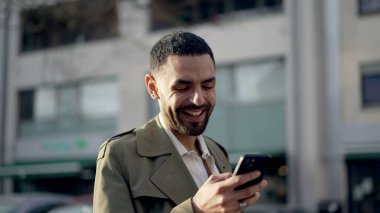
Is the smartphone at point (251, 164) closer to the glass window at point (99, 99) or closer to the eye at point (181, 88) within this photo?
the eye at point (181, 88)

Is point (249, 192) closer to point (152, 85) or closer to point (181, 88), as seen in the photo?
point (181, 88)

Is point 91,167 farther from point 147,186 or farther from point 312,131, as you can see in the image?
point 147,186

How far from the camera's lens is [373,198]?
59.2 ft

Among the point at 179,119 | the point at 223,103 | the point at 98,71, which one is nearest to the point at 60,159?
the point at 98,71

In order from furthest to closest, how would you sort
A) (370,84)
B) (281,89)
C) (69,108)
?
(69,108) < (281,89) < (370,84)

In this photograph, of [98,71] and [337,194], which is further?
[98,71]

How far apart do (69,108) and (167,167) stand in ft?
71.9

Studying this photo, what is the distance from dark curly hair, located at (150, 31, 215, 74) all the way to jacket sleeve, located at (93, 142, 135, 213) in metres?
0.31

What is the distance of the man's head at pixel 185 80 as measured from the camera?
7.02 feet

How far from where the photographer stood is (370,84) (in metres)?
18.4

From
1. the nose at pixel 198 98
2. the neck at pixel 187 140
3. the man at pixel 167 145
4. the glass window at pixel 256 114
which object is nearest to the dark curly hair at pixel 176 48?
the man at pixel 167 145

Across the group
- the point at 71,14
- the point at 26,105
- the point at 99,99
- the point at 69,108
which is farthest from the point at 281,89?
the point at 26,105

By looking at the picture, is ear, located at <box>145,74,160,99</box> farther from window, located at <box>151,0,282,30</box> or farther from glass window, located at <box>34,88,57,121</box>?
glass window, located at <box>34,88,57,121</box>

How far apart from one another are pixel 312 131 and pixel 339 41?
255 centimetres
